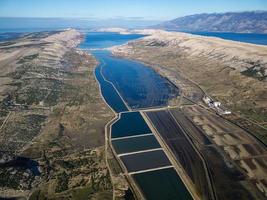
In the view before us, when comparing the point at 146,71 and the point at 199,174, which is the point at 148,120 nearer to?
the point at 199,174

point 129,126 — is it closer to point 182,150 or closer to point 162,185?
point 182,150

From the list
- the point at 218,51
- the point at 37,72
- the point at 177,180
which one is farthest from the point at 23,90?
the point at 218,51

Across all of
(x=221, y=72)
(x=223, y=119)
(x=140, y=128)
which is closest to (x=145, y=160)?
(x=140, y=128)

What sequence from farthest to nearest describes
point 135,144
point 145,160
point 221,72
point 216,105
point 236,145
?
point 221,72, point 216,105, point 135,144, point 236,145, point 145,160

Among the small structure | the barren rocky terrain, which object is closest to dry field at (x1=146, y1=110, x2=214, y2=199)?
the small structure

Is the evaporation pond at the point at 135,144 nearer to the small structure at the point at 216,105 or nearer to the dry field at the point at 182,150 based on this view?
the dry field at the point at 182,150

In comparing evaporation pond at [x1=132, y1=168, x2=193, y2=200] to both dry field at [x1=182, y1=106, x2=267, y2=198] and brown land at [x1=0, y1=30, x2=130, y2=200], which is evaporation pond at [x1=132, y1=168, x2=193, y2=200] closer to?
brown land at [x1=0, y1=30, x2=130, y2=200]

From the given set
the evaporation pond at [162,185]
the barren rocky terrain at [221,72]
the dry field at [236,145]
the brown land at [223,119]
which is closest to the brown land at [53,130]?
the evaporation pond at [162,185]
